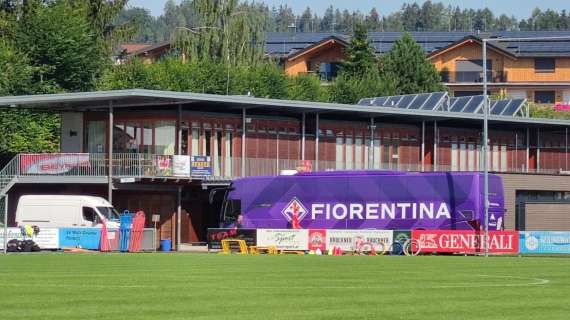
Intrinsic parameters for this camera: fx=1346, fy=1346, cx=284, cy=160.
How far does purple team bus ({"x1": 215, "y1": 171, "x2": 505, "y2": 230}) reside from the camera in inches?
2304

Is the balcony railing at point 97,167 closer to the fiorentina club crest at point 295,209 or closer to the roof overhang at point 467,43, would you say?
the fiorentina club crest at point 295,209

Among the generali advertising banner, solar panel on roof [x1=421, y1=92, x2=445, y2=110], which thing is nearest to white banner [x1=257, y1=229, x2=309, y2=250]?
the generali advertising banner

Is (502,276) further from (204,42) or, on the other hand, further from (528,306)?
(204,42)

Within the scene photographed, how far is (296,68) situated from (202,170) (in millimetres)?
66544

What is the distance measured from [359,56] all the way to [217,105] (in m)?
52.1

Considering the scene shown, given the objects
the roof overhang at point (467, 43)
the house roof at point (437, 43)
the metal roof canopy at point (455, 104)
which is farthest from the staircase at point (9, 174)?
the house roof at point (437, 43)

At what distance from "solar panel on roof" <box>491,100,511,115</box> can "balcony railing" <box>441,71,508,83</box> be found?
4026 centimetres

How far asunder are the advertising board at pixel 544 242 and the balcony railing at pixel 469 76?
7144cm

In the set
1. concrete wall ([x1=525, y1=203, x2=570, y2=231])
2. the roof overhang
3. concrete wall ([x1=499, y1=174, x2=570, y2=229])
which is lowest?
concrete wall ([x1=525, y1=203, x2=570, y2=231])

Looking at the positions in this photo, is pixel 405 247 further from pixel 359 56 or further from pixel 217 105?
pixel 359 56

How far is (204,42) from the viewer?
99.2m

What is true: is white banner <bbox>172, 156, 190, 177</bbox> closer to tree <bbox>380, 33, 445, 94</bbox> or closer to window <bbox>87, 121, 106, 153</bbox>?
window <bbox>87, 121, 106, 153</bbox>

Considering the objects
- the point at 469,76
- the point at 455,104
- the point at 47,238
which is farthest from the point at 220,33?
the point at 47,238

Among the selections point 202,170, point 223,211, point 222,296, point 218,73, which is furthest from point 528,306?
point 218,73
